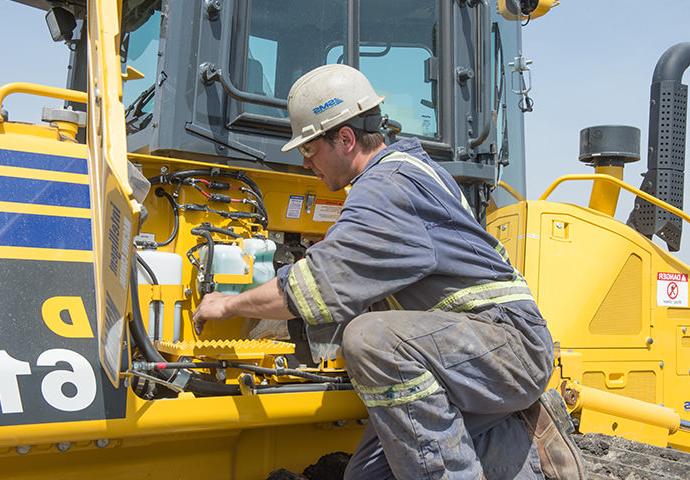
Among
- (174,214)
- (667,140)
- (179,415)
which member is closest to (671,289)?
(667,140)

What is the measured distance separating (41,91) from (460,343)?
160 centimetres

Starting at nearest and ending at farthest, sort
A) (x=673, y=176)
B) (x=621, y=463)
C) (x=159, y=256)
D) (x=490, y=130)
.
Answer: (x=159, y=256) < (x=621, y=463) < (x=490, y=130) < (x=673, y=176)

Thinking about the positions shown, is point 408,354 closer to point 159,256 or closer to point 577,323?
point 159,256

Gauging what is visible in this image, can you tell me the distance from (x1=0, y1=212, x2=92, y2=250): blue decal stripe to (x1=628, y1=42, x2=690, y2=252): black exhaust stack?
3126 mm

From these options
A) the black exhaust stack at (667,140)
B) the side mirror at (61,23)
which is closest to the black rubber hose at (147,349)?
the side mirror at (61,23)

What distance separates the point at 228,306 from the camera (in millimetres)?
2395

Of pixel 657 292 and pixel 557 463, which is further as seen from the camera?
pixel 657 292

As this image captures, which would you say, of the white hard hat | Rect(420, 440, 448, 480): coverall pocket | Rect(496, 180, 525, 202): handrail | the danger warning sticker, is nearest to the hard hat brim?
the white hard hat

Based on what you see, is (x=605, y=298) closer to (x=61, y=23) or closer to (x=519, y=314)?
(x=519, y=314)

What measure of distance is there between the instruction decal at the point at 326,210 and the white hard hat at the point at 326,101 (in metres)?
0.55

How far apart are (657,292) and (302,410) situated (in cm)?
233

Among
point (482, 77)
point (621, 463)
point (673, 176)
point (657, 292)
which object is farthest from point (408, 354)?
point (673, 176)

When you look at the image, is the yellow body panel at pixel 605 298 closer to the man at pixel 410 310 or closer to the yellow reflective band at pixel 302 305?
the man at pixel 410 310

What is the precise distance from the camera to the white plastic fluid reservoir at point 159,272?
252 cm
